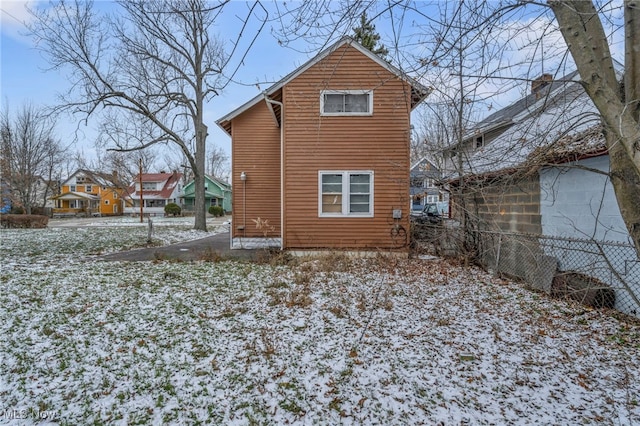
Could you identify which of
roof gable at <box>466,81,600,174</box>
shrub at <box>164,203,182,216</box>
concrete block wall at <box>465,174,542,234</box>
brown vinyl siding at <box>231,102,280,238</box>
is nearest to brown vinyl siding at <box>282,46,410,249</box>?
concrete block wall at <box>465,174,542,234</box>

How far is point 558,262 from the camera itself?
607cm

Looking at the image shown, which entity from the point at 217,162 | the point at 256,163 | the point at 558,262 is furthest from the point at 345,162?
the point at 217,162

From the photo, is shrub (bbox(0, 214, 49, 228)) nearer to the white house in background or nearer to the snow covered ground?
the snow covered ground

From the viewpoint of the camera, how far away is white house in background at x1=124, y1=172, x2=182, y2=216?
4356 centimetres

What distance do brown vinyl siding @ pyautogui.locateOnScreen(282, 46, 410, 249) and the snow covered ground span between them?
10.8ft

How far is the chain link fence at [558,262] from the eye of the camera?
16.0ft

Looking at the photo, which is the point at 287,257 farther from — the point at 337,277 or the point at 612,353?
the point at 612,353

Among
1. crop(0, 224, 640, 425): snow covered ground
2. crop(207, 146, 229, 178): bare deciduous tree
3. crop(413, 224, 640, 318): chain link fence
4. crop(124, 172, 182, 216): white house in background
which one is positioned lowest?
crop(0, 224, 640, 425): snow covered ground

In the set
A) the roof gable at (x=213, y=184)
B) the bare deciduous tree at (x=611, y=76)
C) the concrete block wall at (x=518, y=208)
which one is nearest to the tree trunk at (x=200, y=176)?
the concrete block wall at (x=518, y=208)

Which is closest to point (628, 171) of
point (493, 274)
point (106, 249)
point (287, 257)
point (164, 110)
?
point (493, 274)

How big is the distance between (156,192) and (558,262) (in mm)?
47019

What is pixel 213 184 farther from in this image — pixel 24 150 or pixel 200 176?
pixel 200 176

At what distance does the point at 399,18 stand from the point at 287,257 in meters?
7.00

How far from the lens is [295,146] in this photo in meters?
9.46
